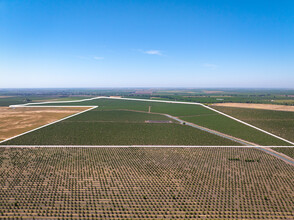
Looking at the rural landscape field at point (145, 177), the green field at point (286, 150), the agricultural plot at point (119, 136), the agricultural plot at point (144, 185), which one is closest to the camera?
the agricultural plot at point (144, 185)

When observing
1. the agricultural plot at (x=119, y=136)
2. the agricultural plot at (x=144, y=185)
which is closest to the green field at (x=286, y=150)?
the agricultural plot at (x=144, y=185)

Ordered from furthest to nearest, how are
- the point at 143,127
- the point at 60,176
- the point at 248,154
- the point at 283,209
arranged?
1. the point at 143,127
2. the point at 248,154
3. the point at 60,176
4. the point at 283,209

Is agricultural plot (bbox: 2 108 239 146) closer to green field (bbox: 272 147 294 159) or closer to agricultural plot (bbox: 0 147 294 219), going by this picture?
agricultural plot (bbox: 0 147 294 219)

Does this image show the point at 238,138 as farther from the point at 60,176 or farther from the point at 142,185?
the point at 60,176

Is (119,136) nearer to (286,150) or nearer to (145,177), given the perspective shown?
(145,177)

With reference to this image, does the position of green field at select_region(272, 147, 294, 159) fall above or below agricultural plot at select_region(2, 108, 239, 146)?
below

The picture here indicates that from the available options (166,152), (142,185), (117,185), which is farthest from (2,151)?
(166,152)

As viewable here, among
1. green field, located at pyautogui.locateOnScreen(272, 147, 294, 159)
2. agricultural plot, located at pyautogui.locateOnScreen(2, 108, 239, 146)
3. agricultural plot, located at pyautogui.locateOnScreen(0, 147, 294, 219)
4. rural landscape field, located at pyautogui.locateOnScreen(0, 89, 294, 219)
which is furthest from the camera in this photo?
agricultural plot, located at pyautogui.locateOnScreen(2, 108, 239, 146)

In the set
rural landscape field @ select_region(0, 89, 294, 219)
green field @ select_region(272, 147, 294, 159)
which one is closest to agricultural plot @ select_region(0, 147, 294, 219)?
rural landscape field @ select_region(0, 89, 294, 219)

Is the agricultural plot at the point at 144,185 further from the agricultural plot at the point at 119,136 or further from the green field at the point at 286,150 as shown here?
the agricultural plot at the point at 119,136
